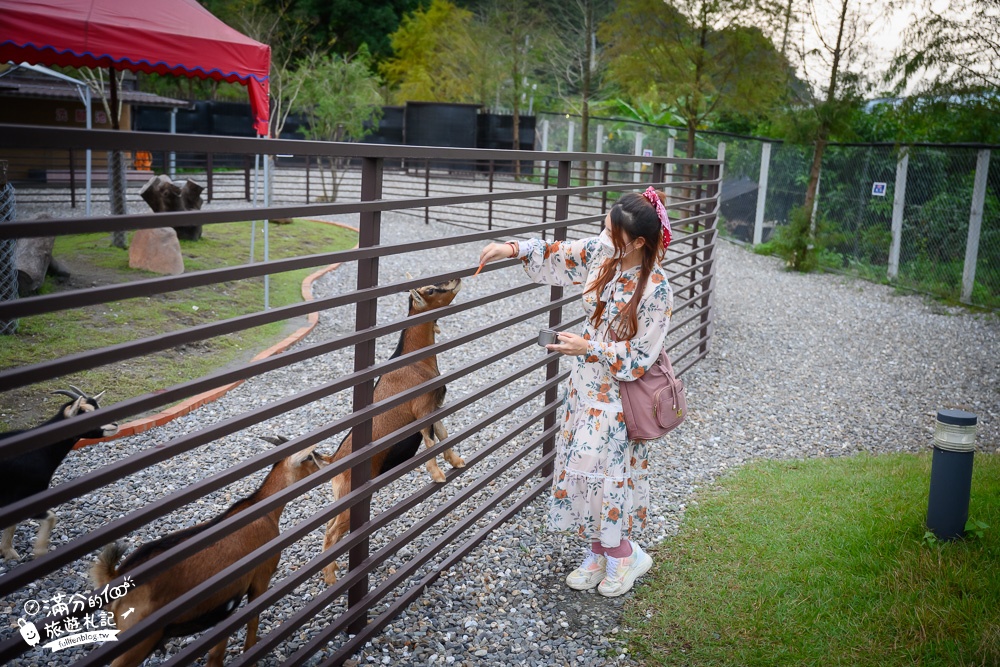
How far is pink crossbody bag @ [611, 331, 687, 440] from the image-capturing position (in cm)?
350

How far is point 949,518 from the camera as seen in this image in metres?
4.11

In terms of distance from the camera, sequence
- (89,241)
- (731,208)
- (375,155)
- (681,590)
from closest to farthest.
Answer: (375,155) → (681,590) → (89,241) → (731,208)

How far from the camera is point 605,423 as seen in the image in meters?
3.55

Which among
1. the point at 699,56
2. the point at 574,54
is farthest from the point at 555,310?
the point at 574,54

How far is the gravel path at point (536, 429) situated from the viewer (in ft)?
11.6

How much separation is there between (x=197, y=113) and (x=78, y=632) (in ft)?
94.6

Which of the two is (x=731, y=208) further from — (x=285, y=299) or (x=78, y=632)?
(x=78, y=632)

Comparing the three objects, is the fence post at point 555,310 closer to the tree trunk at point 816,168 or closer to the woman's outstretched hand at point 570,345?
the woman's outstretched hand at point 570,345

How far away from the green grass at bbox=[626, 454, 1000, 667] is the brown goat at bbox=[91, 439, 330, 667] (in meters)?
1.55

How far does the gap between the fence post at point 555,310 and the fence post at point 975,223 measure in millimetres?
10093

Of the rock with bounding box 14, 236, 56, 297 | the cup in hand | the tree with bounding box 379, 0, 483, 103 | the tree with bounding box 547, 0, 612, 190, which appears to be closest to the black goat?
the cup in hand

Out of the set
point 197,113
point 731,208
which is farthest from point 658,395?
point 197,113

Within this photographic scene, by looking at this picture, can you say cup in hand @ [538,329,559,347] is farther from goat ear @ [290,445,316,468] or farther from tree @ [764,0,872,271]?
tree @ [764,0,872,271]

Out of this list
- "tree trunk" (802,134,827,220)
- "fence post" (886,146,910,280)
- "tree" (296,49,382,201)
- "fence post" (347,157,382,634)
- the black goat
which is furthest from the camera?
"tree" (296,49,382,201)
